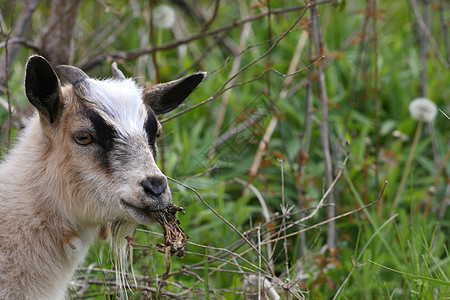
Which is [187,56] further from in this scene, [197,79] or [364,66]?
[197,79]

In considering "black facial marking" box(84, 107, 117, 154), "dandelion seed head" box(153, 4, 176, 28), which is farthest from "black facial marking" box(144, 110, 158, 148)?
"dandelion seed head" box(153, 4, 176, 28)

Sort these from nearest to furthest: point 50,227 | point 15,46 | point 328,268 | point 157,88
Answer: point 50,227 < point 157,88 < point 328,268 < point 15,46

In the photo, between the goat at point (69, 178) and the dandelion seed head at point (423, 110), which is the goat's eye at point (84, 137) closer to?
the goat at point (69, 178)

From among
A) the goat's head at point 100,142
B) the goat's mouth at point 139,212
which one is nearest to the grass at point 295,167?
the goat's head at point 100,142

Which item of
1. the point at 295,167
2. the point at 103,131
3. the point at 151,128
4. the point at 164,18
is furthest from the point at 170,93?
the point at 164,18

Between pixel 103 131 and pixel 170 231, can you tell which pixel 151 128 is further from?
pixel 170 231

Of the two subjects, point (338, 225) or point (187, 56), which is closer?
point (338, 225)

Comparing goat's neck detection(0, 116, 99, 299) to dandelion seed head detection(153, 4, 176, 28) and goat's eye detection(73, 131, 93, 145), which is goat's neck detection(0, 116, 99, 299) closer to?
goat's eye detection(73, 131, 93, 145)

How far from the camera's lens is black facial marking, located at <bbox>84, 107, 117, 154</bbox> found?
341cm

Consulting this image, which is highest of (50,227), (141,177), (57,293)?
(141,177)

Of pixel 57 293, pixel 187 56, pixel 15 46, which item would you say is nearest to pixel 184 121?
pixel 187 56

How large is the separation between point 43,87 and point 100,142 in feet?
1.55

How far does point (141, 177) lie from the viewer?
327 centimetres

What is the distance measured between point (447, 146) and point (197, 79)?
3.93 m
